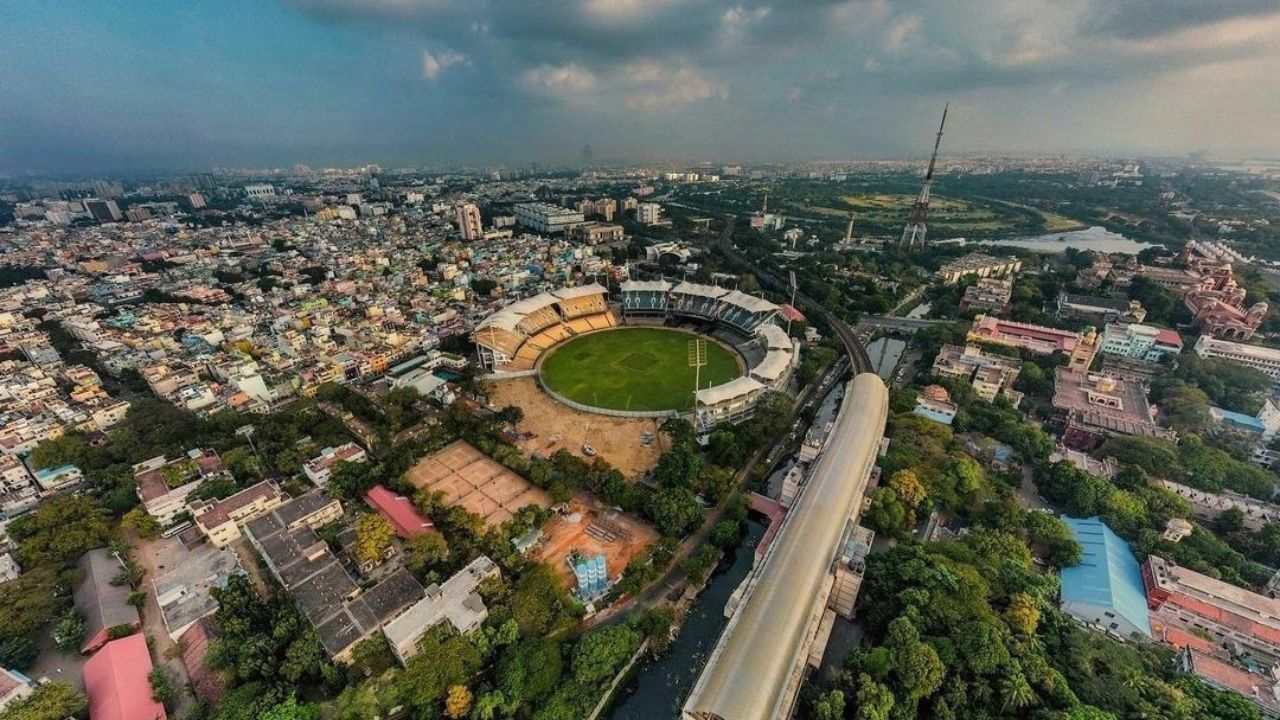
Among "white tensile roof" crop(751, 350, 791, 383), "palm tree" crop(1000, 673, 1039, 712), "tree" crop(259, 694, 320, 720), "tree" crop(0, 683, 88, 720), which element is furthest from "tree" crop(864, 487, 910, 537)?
"tree" crop(0, 683, 88, 720)

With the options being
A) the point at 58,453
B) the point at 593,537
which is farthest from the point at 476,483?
the point at 58,453

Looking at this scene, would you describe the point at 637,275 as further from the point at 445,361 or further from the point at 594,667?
the point at 594,667

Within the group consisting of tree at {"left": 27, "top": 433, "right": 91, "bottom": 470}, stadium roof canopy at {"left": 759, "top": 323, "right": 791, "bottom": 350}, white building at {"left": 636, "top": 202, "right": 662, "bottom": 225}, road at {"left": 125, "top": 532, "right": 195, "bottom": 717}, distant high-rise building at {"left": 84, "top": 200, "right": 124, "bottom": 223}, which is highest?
distant high-rise building at {"left": 84, "top": 200, "right": 124, "bottom": 223}

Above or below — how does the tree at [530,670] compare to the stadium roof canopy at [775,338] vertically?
below

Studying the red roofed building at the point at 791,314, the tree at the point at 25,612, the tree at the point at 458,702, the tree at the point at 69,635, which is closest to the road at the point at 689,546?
the tree at the point at 458,702

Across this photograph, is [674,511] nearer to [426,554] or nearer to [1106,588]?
[426,554]

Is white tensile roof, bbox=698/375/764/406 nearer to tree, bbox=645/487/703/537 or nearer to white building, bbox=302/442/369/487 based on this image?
tree, bbox=645/487/703/537

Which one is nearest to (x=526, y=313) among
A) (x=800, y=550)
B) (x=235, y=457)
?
(x=235, y=457)

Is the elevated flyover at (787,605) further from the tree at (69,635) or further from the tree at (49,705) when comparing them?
the tree at (69,635)
